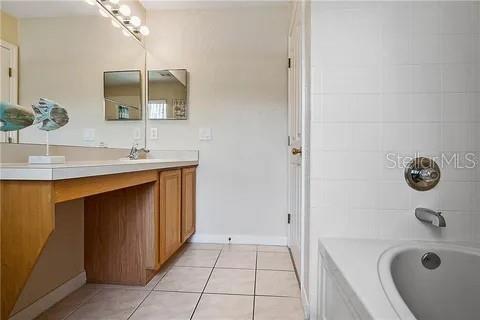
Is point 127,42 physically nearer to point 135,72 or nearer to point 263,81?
point 135,72

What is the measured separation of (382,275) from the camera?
2.84 ft

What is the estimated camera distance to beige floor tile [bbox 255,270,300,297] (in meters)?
1.60

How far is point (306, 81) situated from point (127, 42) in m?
1.72

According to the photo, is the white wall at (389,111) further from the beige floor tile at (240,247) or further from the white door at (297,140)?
the beige floor tile at (240,247)

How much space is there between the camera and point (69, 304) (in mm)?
1457

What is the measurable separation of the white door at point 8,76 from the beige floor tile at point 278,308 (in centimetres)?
146

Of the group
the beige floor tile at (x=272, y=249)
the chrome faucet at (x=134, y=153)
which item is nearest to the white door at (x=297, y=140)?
the beige floor tile at (x=272, y=249)

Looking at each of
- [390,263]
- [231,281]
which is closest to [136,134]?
[231,281]

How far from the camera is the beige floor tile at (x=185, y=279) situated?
1.65 meters

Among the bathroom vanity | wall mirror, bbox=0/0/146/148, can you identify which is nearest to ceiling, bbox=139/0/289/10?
wall mirror, bbox=0/0/146/148

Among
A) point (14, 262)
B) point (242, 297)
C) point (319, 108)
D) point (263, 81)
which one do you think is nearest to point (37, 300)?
point (14, 262)

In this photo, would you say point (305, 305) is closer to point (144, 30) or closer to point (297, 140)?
point (297, 140)

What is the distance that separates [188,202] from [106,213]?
734 mm

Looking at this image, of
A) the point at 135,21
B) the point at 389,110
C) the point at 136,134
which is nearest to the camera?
the point at 389,110
